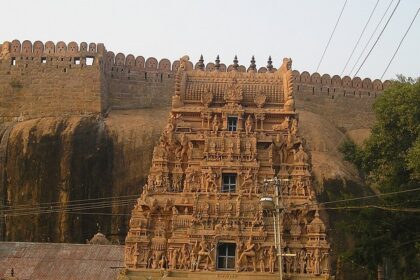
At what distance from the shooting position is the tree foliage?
86.8 feet

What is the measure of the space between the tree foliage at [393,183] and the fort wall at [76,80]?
1297 centimetres

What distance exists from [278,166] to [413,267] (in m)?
6.61

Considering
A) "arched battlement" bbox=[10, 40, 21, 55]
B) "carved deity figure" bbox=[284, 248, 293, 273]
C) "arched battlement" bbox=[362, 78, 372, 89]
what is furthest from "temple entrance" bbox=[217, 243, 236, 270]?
"arched battlement" bbox=[362, 78, 372, 89]

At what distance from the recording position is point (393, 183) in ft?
100

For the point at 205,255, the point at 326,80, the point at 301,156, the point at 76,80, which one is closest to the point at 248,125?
the point at 301,156

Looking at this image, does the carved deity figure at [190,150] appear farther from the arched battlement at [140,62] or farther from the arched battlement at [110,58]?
the arched battlement at [140,62]

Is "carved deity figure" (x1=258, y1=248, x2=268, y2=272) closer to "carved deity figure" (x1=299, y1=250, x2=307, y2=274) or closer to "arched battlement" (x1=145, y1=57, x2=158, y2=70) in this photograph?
"carved deity figure" (x1=299, y1=250, x2=307, y2=274)

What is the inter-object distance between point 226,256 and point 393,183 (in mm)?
9892

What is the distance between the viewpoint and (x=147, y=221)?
24078 millimetres

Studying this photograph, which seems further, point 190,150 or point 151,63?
point 151,63

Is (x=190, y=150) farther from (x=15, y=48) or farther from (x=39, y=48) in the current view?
(x=15, y=48)

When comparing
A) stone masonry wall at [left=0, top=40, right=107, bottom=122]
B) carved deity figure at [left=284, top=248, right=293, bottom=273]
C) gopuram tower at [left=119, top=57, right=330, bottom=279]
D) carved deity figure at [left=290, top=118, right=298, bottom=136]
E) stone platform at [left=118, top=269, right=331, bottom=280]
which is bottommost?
stone platform at [left=118, top=269, right=331, bottom=280]

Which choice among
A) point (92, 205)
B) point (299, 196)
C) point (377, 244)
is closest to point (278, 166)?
point (299, 196)

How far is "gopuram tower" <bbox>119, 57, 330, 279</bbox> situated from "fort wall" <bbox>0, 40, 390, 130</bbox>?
1890 cm
